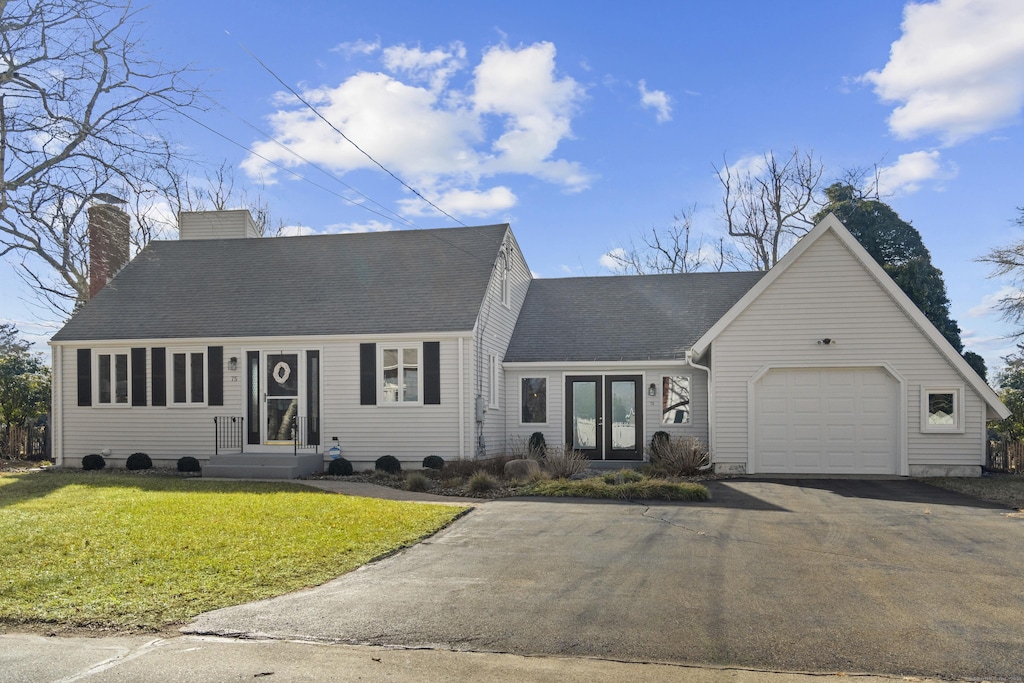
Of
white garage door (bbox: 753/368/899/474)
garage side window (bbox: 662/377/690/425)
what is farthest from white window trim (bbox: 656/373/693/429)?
white garage door (bbox: 753/368/899/474)

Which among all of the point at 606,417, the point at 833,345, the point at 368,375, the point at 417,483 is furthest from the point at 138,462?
Answer: the point at 833,345

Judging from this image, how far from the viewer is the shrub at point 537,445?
795 inches

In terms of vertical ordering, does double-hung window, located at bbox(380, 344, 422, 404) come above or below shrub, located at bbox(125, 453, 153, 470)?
above

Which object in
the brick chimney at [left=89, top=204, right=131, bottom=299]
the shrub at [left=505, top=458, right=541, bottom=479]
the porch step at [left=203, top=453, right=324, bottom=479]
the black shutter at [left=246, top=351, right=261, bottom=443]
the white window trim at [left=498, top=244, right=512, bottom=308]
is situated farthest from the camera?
the white window trim at [left=498, top=244, right=512, bottom=308]

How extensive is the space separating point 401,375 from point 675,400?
6812mm

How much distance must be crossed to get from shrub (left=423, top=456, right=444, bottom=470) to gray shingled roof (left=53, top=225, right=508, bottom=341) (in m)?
2.90

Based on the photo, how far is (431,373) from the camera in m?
19.6

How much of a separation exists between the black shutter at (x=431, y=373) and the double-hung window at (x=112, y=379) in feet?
25.1

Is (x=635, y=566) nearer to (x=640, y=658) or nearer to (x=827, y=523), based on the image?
(x=640, y=658)

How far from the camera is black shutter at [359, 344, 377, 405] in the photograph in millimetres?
19828

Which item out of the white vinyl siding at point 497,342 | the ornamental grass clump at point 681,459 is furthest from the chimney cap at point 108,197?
the ornamental grass clump at point 681,459

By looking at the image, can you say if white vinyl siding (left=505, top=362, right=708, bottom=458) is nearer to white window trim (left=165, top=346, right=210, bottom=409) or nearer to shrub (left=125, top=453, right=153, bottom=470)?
white window trim (left=165, top=346, right=210, bottom=409)

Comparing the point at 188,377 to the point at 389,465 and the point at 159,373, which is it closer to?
the point at 159,373

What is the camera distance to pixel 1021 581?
324 inches
